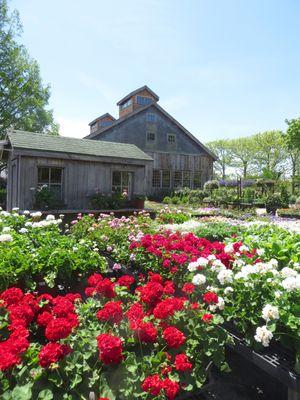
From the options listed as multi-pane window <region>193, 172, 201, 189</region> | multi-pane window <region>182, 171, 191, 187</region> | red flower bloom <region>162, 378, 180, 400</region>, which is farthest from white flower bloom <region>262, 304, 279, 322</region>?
multi-pane window <region>193, 172, 201, 189</region>

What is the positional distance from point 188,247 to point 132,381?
8.11 ft

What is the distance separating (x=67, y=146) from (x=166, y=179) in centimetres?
1260

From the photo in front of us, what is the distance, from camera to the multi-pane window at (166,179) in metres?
25.4

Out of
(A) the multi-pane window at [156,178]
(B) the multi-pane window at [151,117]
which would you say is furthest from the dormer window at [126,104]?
(A) the multi-pane window at [156,178]

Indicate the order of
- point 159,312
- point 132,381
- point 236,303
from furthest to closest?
point 236,303, point 159,312, point 132,381

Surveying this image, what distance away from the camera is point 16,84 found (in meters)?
27.8

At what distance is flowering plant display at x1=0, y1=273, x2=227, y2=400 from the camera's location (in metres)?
1.89

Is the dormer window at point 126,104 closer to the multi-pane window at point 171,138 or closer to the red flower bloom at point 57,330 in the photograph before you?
the multi-pane window at point 171,138

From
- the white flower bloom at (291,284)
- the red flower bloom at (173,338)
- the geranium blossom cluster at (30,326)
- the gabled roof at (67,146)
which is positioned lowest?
the red flower bloom at (173,338)

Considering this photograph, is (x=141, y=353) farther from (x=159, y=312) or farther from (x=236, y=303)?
(x=236, y=303)

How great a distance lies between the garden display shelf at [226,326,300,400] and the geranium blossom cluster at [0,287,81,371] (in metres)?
1.46

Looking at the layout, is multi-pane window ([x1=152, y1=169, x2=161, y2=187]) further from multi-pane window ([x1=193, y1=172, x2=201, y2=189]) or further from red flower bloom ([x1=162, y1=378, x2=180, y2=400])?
red flower bloom ([x1=162, y1=378, x2=180, y2=400])

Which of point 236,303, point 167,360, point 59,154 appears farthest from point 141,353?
point 59,154

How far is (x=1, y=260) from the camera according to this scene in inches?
148
